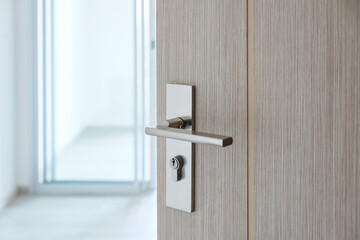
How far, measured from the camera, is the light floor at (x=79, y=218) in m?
2.72

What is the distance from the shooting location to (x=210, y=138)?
0.52 metres

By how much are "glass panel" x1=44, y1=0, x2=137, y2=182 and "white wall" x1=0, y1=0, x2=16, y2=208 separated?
232 mm

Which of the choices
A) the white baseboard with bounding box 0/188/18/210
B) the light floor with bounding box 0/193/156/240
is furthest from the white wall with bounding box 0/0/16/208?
the light floor with bounding box 0/193/156/240

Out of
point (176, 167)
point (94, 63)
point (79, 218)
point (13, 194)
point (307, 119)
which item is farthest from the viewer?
point (94, 63)

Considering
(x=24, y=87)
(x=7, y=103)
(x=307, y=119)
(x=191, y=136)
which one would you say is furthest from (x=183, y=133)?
(x=24, y=87)

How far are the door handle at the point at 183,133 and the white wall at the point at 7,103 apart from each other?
8.99ft

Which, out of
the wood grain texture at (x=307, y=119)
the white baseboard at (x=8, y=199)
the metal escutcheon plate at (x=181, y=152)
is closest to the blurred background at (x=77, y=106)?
the white baseboard at (x=8, y=199)

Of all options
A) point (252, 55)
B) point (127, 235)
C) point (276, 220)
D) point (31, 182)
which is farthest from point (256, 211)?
point (31, 182)

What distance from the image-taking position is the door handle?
1.70ft

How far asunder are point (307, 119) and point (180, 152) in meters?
0.16

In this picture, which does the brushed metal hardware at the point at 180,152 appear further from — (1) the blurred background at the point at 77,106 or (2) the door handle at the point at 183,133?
(1) the blurred background at the point at 77,106

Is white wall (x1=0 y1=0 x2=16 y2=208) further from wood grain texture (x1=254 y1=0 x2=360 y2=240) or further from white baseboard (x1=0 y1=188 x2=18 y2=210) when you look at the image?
wood grain texture (x1=254 y1=0 x2=360 y2=240)

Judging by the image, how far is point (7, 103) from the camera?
326 centimetres

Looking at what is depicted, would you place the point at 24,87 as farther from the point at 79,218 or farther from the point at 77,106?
the point at 79,218
